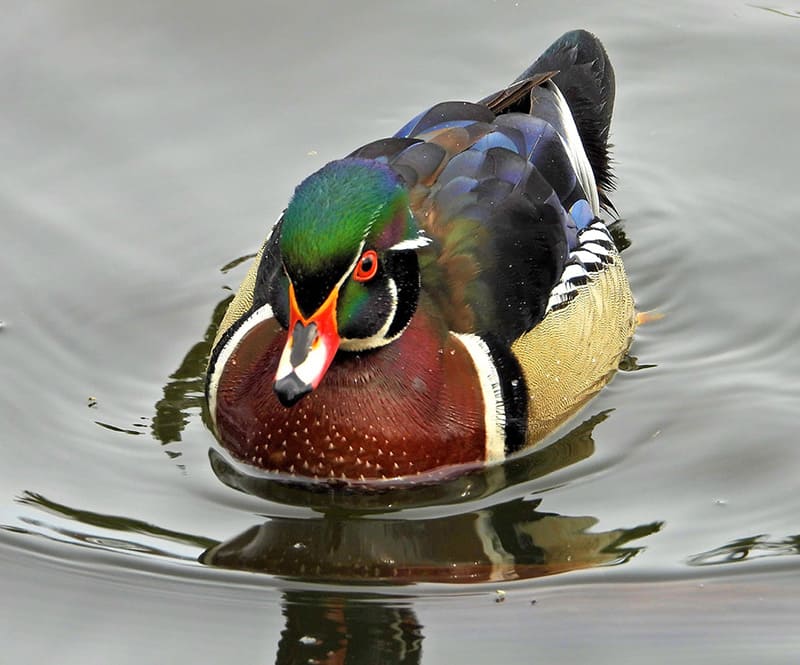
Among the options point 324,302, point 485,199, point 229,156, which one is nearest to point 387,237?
point 324,302

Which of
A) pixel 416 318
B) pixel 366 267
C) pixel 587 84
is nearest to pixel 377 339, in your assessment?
pixel 416 318

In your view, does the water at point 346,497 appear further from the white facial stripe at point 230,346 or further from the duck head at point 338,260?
the duck head at point 338,260

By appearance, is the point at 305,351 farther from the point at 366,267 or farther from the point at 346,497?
the point at 346,497

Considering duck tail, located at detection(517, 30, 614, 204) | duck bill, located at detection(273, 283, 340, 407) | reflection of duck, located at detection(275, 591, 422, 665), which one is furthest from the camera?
duck tail, located at detection(517, 30, 614, 204)

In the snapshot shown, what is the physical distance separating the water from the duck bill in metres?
0.63

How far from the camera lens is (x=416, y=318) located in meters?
6.19

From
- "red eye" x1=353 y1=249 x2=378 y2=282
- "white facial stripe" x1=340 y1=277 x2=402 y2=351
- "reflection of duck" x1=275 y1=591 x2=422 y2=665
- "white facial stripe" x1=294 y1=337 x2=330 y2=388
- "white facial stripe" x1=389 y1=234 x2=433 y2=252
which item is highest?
"white facial stripe" x1=389 y1=234 x2=433 y2=252

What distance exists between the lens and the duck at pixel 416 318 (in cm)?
571

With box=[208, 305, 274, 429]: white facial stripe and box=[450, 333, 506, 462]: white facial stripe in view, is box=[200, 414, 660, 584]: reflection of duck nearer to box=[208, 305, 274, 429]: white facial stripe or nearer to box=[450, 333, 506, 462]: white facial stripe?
box=[450, 333, 506, 462]: white facial stripe

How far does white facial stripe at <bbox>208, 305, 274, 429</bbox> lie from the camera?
6383 mm

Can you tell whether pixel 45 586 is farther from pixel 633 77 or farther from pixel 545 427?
pixel 633 77

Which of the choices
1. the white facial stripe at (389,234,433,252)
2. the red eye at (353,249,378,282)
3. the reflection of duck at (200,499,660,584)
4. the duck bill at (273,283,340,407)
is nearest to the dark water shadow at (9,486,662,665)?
the reflection of duck at (200,499,660,584)

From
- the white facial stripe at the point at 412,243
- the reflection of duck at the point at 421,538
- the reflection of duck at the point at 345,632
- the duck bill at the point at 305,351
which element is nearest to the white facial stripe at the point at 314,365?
the duck bill at the point at 305,351

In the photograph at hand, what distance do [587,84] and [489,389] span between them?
223 centimetres
